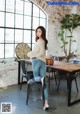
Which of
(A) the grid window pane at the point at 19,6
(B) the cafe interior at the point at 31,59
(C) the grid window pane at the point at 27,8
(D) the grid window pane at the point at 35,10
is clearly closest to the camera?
(B) the cafe interior at the point at 31,59

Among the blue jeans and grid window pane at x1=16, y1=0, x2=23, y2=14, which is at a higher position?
grid window pane at x1=16, y1=0, x2=23, y2=14

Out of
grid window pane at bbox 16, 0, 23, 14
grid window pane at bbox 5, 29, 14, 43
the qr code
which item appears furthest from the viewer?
grid window pane at bbox 16, 0, 23, 14

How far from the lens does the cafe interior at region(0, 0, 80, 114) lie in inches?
153

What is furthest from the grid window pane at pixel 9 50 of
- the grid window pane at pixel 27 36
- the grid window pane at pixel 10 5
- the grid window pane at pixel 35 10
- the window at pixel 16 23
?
the grid window pane at pixel 35 10

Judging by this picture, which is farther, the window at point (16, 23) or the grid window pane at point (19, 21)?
the grid window pane at point (19, 21)

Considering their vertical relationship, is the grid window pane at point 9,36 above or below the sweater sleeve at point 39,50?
above

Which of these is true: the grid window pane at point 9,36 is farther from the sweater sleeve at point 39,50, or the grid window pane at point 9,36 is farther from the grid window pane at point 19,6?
the sweater sleeve at point 39,50

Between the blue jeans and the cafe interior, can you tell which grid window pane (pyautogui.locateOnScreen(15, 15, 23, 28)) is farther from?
the blue jeans

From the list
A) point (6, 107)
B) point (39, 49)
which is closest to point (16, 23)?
point (39, 49)

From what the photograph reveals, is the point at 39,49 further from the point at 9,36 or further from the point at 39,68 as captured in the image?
the point at 9,36

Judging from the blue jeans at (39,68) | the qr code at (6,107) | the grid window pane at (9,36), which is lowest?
the qr code at (6,107)

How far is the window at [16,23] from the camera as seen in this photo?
5266 mm

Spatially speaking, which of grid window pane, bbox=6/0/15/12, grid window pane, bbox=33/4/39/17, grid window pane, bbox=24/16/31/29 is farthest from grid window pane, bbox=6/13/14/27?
grid window pane, bbox=33/4/39/17

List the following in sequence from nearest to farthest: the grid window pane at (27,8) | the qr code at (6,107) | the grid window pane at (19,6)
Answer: the qr code at (6,107) < the grid window pane at (19,6) < the grid window pane at (27,8)
